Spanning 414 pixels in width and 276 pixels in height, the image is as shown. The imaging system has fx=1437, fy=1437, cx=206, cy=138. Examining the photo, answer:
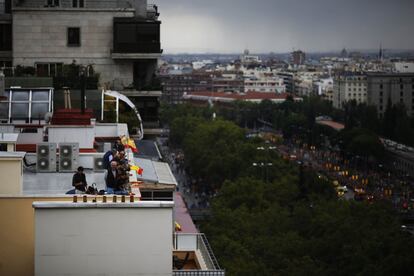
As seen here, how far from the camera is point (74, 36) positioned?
128 ft

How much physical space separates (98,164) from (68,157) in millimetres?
419

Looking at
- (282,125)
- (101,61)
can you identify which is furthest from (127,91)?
(282,125)

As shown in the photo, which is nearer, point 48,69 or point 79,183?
point 79,183

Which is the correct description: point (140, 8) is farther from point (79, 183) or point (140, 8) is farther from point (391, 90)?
point (391, 90)

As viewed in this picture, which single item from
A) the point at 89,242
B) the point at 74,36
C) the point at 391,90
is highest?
the point at 74,36

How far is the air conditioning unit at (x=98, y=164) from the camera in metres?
16.6

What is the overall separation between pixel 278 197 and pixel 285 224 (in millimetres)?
13233

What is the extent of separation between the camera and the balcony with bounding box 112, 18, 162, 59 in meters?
38.6

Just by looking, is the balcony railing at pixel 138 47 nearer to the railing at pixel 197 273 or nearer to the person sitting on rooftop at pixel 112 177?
the railing at pixel 197 273

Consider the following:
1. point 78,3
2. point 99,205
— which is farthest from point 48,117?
point 78,3

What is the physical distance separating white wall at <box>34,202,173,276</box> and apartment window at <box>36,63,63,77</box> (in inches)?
920

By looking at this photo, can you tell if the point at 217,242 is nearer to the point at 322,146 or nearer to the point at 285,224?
the point at 285,224

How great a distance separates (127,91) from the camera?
127 feet

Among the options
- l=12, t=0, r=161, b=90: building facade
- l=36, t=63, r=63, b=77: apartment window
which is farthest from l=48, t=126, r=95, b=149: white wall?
l=12, t=0, r=161, b=90: building facade
